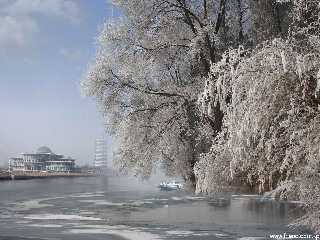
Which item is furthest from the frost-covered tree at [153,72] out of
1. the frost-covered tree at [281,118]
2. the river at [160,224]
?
the frost-covered tree at [281,118]

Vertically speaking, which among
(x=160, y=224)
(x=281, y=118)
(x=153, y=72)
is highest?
(x=153, y=72)

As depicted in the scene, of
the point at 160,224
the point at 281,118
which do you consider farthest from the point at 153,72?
the point at 281,118

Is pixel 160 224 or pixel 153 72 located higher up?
pixel 153 72

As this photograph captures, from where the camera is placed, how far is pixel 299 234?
557 inches

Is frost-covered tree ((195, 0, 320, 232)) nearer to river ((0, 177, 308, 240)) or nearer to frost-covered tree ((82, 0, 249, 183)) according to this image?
river ((0, 177, 308, 240))

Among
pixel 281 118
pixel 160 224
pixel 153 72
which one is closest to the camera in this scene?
pixel 281 118

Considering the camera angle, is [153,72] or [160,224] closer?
[160,224]

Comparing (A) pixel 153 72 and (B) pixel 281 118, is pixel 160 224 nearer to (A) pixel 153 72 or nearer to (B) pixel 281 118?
(B) pixel 281 118

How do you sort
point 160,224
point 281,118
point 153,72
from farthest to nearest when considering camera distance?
1. point 153,72
2. point 160,224
3. point 281,118

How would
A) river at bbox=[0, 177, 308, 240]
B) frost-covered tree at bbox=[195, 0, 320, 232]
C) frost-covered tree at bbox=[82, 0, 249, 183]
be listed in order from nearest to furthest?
frost-covered tree at bbox=[195, 0, 320, 232], river at bbox=[0, 177, 308, 240], frost-covered tree at bbox=[82, 0, 249, 183]

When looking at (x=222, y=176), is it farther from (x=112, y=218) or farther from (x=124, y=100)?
(x=124, y=100)

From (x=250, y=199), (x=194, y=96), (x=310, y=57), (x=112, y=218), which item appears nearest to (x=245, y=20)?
(x=194, y=96)

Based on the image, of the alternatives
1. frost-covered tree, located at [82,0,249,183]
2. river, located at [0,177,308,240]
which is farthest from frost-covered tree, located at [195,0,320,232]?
frost-covered tree, located at [82,0,249,183]

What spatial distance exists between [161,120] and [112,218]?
18.4 ft
